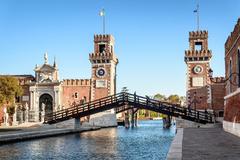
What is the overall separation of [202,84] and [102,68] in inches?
633

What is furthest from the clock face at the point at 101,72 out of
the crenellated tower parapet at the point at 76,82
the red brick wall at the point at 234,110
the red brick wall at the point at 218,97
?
the red brick wall at the point at 234,110

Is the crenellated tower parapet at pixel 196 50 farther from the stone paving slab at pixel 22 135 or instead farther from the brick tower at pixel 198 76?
the stone paving slab at pixel 22 135

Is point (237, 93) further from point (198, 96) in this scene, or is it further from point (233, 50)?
point (198, 96)

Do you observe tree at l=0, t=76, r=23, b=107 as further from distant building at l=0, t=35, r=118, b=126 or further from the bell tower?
the bell tower

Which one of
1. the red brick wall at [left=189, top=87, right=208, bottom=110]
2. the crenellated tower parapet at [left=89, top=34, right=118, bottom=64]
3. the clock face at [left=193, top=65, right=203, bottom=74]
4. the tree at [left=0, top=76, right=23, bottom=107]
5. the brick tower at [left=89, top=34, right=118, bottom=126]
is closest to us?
the tree at [left=0, top=76, right=23, bottom=107]

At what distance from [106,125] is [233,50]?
33108 millimetres

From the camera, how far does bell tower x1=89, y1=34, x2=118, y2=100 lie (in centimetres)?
6581

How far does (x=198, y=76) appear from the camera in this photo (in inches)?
2447

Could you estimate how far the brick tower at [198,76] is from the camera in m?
61.9

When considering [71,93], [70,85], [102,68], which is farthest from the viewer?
[70,85]

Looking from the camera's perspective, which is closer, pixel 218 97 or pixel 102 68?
pixel 218 97

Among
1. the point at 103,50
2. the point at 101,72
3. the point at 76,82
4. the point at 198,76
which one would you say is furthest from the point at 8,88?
the point at 198,76

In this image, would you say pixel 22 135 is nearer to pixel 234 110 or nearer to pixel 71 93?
pixel 234 110

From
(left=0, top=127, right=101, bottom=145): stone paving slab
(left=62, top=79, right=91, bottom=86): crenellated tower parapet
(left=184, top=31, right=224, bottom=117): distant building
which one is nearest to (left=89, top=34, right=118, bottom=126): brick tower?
(left=62, top=79, right=91, bottom=86): crenellated tower parapet
